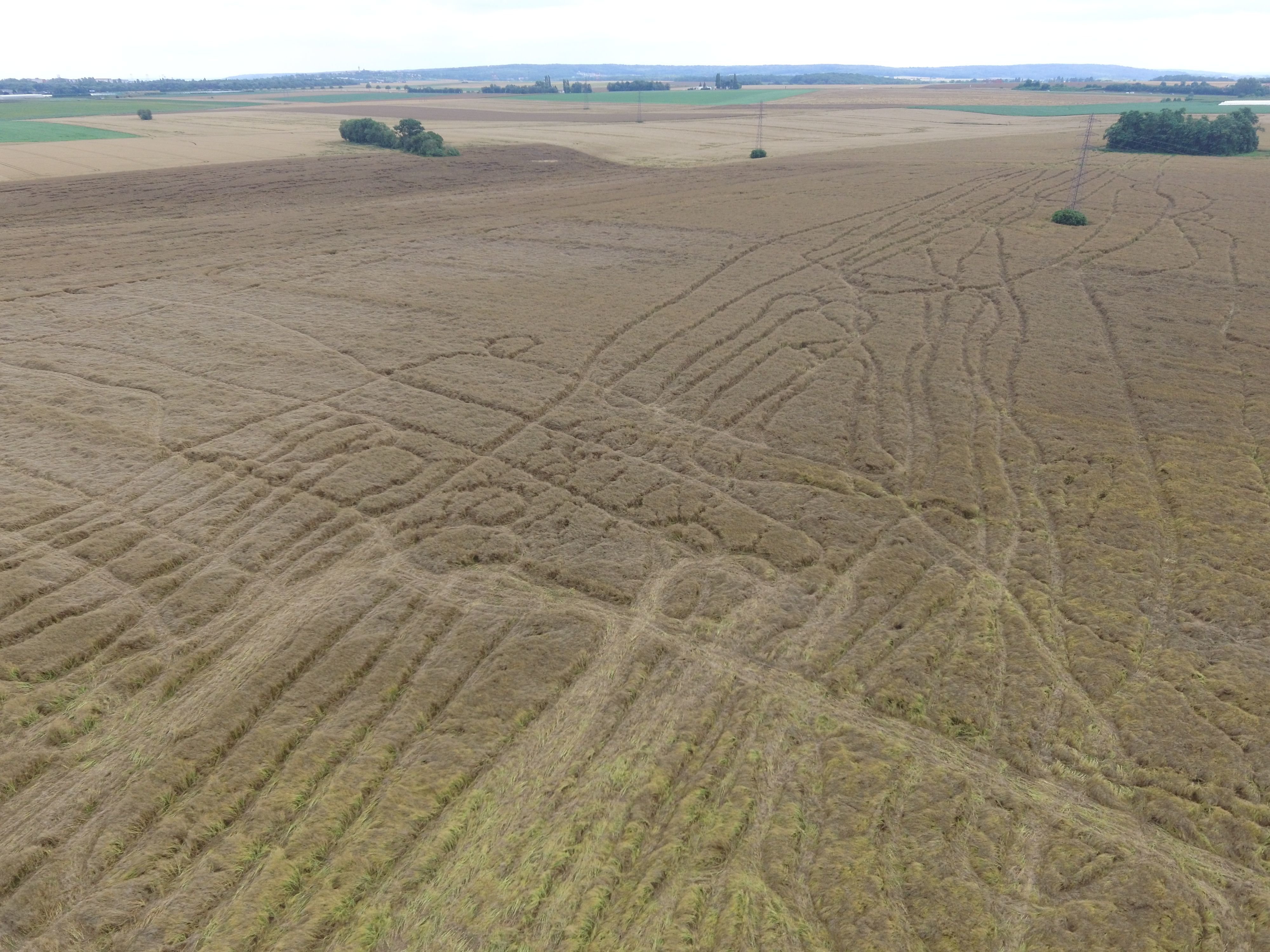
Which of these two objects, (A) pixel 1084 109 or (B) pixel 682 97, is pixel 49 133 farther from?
(A) pixel 1084 109

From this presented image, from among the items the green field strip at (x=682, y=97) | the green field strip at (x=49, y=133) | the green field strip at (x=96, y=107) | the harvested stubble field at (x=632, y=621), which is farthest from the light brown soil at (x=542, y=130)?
the harvested stubble field at (x=632, y=621)

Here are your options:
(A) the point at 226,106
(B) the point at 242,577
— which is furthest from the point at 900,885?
(A) the point at 226,106

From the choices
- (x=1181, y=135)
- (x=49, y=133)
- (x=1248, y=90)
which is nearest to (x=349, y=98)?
(x=49, y=133)

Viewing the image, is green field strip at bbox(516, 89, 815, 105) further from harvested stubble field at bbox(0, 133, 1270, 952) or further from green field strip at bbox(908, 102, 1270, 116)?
harvested stubble field at bbox(0, 133, 1270, 952)

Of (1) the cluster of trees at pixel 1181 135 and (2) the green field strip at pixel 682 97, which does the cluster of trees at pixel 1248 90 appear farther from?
(1) the cluster of trees at pixel 1181 135

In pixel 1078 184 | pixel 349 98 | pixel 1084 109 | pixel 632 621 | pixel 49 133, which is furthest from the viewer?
pixel 349 98

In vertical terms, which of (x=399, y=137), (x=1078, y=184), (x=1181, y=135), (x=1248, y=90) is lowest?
(x=1078, y=184)

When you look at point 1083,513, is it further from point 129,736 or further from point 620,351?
point 129,736
